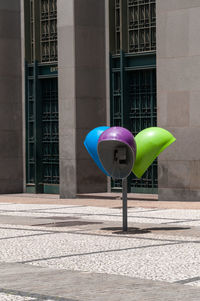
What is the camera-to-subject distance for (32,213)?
23484mm

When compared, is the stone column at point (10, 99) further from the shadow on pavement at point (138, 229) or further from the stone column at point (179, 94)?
the shadow on pavement at point (138, 229)

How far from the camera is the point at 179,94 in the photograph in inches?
1097

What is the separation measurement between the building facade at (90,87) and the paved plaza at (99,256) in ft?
18.6

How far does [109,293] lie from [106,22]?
2430cm

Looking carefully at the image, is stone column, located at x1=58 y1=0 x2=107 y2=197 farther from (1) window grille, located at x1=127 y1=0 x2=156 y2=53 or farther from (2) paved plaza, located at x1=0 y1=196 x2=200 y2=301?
(2) paved plaza, located at x1=0 y1=196 x2=200 y2=301

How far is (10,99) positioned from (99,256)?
77.7 ft

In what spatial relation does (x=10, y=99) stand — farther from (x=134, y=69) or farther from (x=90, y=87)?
(x=134, y=69)

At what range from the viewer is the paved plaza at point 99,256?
973 centimetres

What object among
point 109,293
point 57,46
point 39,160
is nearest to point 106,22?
point 57,46

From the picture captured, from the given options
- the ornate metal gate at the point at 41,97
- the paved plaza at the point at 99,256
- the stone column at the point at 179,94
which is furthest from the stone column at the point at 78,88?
the paved plaza at the point at 99,256

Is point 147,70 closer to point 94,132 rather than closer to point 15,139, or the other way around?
point 94,132

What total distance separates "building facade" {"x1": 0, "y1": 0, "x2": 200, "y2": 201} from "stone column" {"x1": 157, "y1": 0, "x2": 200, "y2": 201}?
1.5 inches

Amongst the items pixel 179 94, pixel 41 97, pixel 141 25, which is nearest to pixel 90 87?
pixel 141 25

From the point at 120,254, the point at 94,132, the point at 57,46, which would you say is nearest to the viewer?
the point at 120,254
